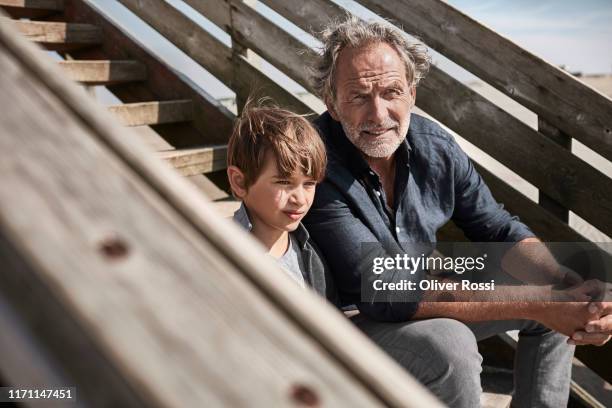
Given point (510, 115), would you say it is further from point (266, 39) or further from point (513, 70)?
point (266, 39)

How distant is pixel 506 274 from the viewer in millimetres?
2438

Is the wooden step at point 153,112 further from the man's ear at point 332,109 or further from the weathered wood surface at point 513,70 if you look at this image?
the weathered wood surface at point 513,70

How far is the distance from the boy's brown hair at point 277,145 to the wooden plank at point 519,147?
1.00 meters

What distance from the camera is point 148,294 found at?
1.89ft

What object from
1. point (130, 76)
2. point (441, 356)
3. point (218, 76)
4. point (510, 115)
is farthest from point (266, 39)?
point (441, 356)

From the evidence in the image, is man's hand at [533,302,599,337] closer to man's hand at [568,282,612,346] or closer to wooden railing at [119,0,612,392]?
man's hand at [568,282,612,346]

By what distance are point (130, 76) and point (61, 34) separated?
21.1 inches

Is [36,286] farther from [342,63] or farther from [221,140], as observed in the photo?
[221,140]

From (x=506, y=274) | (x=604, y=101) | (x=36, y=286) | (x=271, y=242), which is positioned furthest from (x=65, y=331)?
(x=604, y=101)

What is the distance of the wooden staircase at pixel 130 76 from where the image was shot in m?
3.32

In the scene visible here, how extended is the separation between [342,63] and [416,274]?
939mm

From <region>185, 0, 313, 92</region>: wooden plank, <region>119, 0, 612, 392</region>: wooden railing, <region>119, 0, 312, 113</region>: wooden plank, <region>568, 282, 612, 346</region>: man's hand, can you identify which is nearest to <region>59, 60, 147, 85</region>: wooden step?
<region>119, 0, 312, 113</region>: wooden plank

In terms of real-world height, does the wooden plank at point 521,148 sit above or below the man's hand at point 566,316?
above

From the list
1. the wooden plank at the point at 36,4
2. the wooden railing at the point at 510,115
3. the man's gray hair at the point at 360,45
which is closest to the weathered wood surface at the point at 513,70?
the wooden railing at the point at 510,115
